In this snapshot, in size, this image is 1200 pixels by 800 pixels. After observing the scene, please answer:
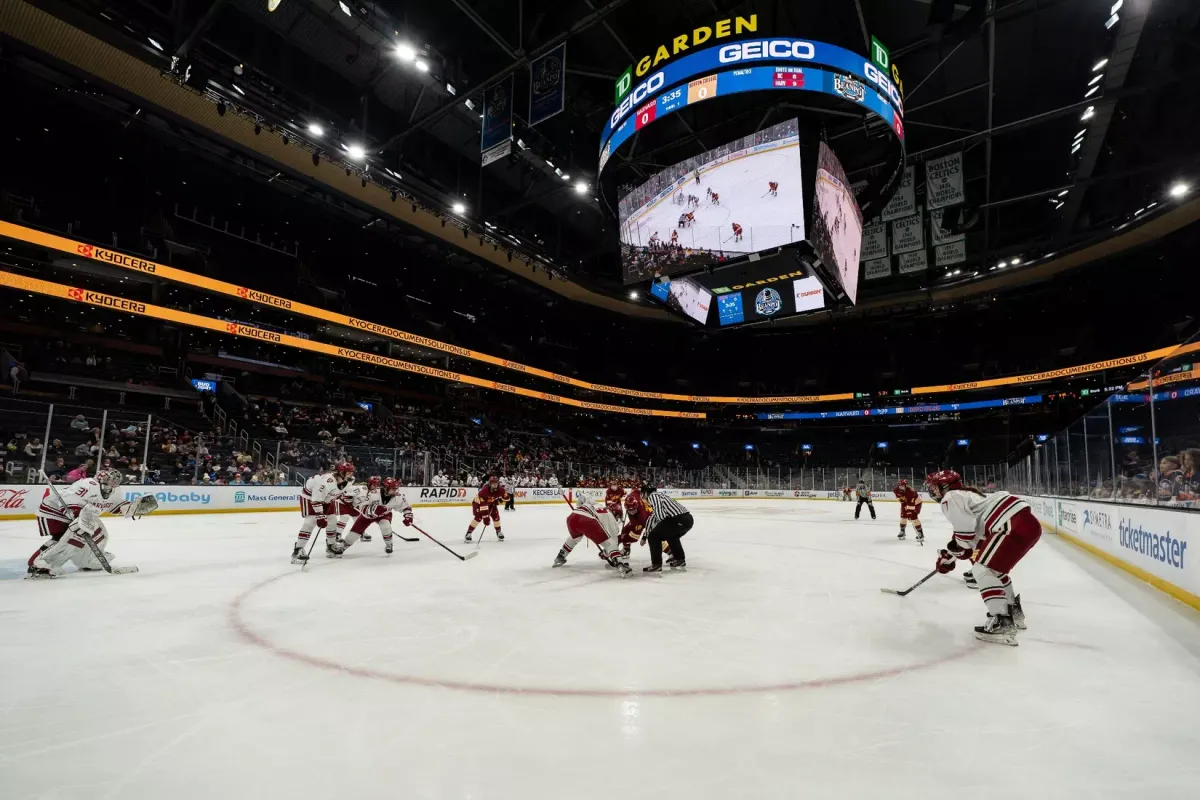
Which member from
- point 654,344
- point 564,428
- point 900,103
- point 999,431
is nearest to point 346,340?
point 564,428

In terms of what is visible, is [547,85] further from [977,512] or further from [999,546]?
[999,546]

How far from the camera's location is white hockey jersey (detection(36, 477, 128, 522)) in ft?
19.1

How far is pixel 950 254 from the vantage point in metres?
19.6

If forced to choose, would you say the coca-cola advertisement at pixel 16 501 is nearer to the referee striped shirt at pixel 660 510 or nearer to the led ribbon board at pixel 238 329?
the led ribbon board at pixel 238 329

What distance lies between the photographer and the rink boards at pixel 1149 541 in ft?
16.7

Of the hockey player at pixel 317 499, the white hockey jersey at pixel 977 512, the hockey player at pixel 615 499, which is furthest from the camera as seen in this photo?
the hockey player at pixel 615 499

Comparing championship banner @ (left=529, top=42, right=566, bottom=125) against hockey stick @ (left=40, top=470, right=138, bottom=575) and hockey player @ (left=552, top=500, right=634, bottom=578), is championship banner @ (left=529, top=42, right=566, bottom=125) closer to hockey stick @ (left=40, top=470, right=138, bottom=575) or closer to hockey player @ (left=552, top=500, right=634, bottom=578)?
hockey player @ (left=552, top=500, right=634, bottom=578)

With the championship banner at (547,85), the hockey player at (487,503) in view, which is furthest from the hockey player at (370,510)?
the championship banner at (547,85)

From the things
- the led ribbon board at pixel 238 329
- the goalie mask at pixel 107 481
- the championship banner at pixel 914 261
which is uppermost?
the championship banner at pixel 914 261

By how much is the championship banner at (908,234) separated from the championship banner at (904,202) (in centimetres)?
27

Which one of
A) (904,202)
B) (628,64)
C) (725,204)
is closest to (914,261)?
(904,202)

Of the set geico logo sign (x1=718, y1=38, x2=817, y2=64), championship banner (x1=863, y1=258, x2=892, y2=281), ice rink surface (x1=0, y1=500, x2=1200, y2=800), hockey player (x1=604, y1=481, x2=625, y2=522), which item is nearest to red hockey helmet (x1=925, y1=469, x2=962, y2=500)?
ice rink surface (x1=0, y1=500, x2=1200, y2=800)

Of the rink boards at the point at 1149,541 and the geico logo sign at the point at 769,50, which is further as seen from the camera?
the geico logo sign at the point at 769,50

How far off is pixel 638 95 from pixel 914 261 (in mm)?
12050
